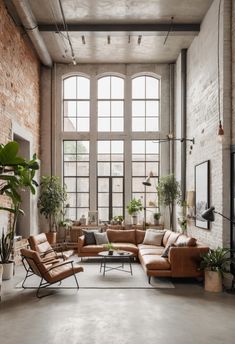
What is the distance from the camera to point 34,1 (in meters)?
8.26

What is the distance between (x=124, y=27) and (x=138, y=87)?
322 centimetres

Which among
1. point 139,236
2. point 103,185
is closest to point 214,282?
point 139,236

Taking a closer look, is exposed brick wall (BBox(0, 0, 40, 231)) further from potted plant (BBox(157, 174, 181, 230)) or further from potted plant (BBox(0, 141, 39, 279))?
potted plant (BBox(157, 174, 181, 230))

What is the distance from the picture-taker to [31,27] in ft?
29.4

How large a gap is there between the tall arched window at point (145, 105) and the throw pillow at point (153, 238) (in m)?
3.62

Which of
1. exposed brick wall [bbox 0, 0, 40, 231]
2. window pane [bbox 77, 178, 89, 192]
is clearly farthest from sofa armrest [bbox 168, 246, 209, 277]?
window pane [bbox 77, 178, 89, 192]

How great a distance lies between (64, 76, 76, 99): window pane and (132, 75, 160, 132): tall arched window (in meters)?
1.95

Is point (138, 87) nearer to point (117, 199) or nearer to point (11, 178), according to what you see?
point (117, 199)

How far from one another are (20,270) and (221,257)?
4.45m

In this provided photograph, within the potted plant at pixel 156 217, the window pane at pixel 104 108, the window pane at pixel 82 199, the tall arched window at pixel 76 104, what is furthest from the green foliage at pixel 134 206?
the window pane at pixel 104 108

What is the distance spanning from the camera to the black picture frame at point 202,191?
818cm

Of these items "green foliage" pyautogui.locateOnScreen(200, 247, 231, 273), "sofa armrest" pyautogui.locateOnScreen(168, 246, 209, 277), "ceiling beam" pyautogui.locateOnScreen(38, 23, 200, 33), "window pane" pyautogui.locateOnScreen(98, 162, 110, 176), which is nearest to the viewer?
"green foliage" pyautogui.locateOnScreen(200, 247, 231, 273)

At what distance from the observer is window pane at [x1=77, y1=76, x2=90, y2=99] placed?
12406mm

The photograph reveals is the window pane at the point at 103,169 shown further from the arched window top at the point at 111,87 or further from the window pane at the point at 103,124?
the arched window top at the point at 111,87
